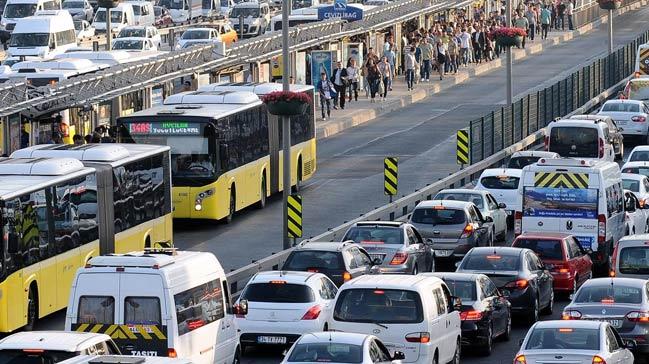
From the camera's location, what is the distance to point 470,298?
1109 inches

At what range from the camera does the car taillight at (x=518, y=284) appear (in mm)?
30656

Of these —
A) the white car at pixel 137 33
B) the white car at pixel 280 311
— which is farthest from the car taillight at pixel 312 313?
the white car at pixel 137 33

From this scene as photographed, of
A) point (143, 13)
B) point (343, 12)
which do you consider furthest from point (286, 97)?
point (143, 13)

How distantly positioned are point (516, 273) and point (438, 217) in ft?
20.5

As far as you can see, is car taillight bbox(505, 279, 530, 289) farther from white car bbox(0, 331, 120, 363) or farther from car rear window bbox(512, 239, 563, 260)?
white car bbox(0, 331, 120, 363)

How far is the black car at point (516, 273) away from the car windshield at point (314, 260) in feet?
6.48

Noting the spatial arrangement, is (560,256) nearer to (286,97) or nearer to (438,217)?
(438,217)

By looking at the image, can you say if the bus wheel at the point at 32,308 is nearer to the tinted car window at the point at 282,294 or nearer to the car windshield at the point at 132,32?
the tinted car window at the point at 282,294

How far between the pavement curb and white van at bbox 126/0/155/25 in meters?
19.7

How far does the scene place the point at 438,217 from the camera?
36938 millimetres

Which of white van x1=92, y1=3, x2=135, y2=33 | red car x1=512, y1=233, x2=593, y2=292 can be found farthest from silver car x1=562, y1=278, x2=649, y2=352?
white van x1=92, y1=3, x2=135, y2=33

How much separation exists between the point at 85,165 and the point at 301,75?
29957mm

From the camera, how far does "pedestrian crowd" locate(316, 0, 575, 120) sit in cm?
6338

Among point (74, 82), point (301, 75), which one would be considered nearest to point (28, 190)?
point (74, 82)
